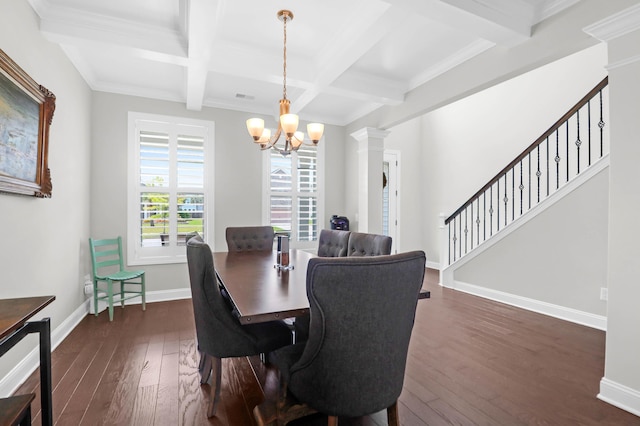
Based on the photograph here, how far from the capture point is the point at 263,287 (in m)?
1.75

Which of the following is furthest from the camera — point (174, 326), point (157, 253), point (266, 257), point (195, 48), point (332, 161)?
point (332, 161)

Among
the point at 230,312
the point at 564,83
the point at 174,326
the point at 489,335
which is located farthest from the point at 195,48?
the point at 564,83

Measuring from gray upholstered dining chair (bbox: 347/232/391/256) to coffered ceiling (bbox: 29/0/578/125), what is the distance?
1.63 meters

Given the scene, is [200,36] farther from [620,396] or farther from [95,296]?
[620,396]

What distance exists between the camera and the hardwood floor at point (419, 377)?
180cm

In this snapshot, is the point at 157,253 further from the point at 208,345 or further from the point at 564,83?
the point at 564,83

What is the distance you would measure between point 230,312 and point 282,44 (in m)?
2.55

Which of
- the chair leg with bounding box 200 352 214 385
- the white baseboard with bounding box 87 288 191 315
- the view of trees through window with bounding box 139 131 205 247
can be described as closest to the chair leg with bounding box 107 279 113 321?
the white baseboard with bounding box 87 288 191 315

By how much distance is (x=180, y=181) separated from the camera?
4.18 meters

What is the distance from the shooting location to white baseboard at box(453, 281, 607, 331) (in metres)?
3.19

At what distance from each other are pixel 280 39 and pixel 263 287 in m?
2.37

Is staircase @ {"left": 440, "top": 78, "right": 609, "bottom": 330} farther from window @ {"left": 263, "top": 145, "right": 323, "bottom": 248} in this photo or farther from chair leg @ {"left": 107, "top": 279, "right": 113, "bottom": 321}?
chair leg @ {"left": 107, "top": 279, "right": 113, "bottom": 321}

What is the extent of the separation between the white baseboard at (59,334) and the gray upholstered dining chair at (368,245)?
2570 mm

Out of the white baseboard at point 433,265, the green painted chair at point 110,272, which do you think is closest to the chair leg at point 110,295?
the green painted chair at point 110,272
